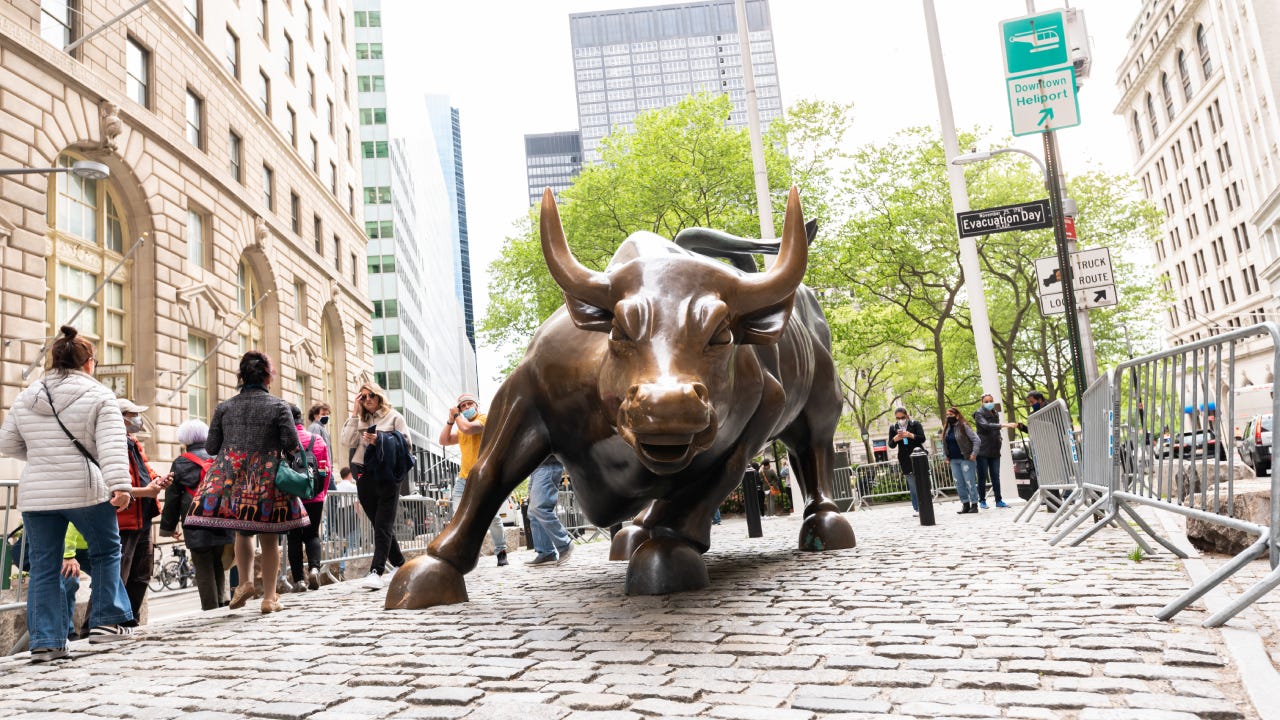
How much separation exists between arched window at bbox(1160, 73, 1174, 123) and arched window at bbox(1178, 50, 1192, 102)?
2011mm

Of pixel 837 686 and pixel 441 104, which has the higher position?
pixel 441 104

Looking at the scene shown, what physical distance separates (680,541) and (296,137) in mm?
31843

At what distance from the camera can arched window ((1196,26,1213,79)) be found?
5744 centimetres

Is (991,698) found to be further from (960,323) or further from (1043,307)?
(960,323)

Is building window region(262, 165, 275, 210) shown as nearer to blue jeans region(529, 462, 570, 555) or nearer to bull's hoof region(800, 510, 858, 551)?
blue jeans region(529, 462, 570, 555)

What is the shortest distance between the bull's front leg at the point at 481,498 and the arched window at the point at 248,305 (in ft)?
75.3

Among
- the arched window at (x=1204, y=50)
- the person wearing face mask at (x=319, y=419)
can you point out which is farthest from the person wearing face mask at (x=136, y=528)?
the arched window at (x=1204, y=50)

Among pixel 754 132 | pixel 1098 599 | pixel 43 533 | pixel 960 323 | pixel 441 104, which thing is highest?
pixel 441 104

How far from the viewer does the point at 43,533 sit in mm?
4664

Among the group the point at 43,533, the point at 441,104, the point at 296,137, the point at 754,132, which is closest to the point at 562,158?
the point at 441,104

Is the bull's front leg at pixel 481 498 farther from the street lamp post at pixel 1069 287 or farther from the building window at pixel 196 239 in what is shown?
the building window at pixel 196 239

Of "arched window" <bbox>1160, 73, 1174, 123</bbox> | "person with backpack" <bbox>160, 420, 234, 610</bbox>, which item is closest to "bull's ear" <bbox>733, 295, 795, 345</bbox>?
"person with backpack" <bbox>160, 420, 234, 610</bbox>

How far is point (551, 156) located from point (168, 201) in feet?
558

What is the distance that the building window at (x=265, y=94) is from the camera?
94.3 ft
